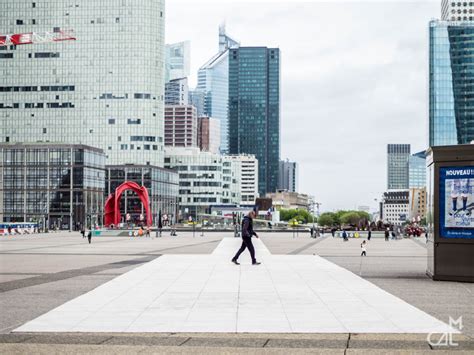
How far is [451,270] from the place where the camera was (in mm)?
21688

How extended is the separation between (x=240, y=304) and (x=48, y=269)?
1350 centimetres

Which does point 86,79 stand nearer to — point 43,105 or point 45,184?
point 43,105

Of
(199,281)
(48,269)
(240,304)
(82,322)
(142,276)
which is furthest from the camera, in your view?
(48,269)

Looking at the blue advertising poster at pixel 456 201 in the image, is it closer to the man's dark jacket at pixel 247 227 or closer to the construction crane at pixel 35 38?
the man's dark jacket at pixel 247 227

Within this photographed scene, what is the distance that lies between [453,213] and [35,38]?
6946 inches

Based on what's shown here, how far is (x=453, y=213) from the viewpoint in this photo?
21594mm

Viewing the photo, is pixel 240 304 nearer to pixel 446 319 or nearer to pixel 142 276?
pixel 446 319

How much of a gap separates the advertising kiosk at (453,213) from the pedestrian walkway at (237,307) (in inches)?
105

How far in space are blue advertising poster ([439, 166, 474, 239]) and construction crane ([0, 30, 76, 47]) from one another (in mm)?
173490

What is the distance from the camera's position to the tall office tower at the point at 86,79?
191 m

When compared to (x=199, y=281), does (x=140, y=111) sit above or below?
above

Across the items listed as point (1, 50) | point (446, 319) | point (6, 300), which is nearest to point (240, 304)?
point (446, 319)

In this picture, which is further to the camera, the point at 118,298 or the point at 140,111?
the point at 140,111

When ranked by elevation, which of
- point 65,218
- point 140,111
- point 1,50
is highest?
point 1,50
